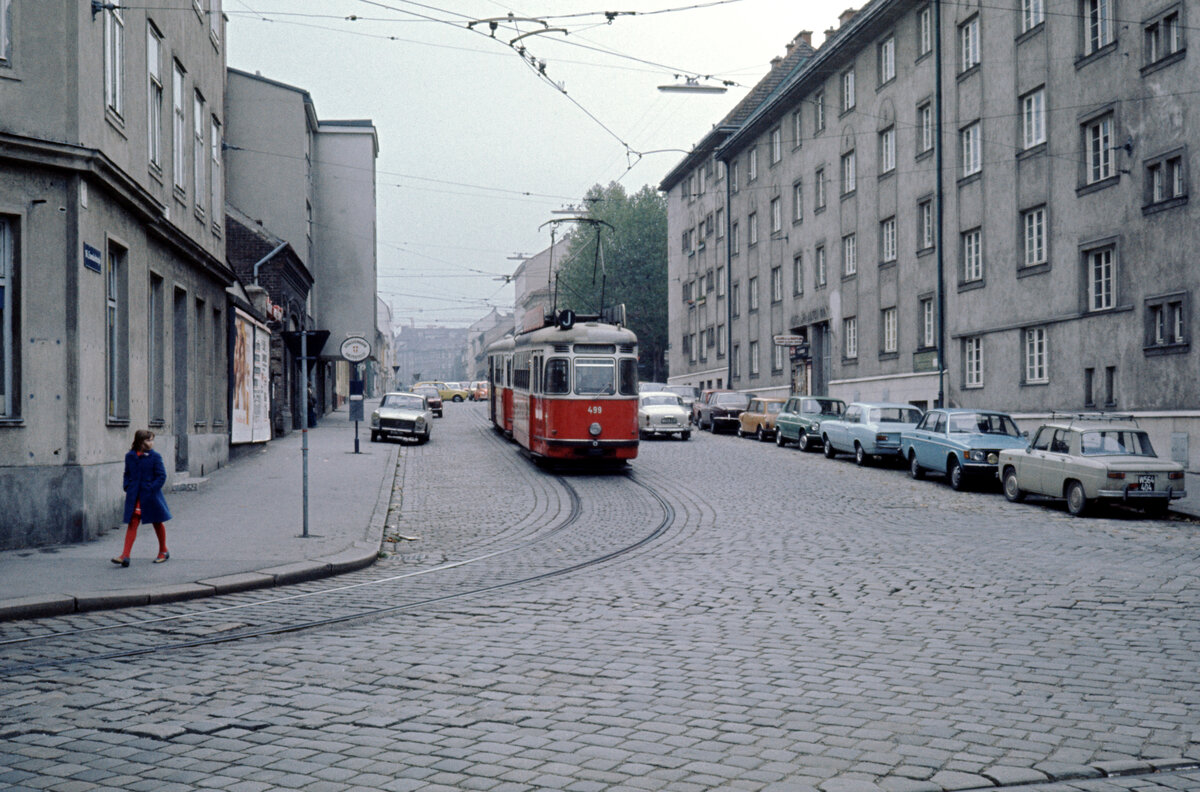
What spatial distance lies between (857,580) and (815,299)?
33.5m

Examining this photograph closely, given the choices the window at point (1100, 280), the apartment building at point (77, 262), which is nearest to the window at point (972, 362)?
the window at point (1100, 280)

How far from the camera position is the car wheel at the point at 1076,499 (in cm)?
1656

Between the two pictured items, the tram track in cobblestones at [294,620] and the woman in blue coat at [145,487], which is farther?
the woman in blue coat at [145,487]

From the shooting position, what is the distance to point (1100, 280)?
990 inches

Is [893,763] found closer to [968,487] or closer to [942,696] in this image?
[942,696]

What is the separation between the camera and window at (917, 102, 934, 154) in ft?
108

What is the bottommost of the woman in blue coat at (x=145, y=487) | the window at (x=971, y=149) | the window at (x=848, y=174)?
the woman in blue coat at (x=145, y=487)

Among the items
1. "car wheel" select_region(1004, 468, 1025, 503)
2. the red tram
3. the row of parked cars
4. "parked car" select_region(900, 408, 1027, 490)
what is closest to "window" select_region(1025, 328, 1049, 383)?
the row of parked cars

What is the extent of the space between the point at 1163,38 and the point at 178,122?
19132mm

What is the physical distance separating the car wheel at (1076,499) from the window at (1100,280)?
915 centimetres

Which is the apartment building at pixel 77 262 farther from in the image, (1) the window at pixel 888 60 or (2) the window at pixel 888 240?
(1) the window at pixel 888 60

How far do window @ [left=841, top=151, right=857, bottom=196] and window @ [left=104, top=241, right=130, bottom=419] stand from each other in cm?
2916

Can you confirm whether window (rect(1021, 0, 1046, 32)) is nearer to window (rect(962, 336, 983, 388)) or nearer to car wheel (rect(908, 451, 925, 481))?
window (rect(962, 336, 983, 388))

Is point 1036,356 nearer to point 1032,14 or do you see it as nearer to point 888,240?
point 1032,14
